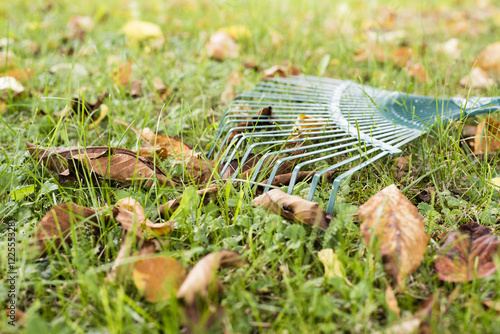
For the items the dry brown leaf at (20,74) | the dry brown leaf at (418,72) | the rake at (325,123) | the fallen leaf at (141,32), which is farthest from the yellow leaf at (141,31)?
the dry brown leaf at (418,72)

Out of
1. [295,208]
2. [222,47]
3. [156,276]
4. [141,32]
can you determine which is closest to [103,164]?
[156,276]

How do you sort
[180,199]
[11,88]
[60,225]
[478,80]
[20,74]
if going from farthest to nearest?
[478,80] < [20,74] < [11,88] < [180,199] < [60,225]

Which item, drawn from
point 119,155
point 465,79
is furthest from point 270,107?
point 465,79

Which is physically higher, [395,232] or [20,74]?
[20,74]

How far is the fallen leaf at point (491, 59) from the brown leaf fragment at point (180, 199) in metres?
2.29

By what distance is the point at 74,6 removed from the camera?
3.86 m

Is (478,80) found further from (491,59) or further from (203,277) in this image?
(203,277)

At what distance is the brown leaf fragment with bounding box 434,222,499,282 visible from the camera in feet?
3.26

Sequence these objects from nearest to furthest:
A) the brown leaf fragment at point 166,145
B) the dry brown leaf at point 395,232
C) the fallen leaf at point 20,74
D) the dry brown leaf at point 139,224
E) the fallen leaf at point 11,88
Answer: the dry brown leaf at point 395,232
the dry brown leaf at point 139,224
the brown leaf fragment at point 166,145
the fallen leaf at point 11,88
the fallen leaf at point 20,74

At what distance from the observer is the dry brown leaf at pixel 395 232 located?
1005 millimetres

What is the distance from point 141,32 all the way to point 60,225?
7.30 feet

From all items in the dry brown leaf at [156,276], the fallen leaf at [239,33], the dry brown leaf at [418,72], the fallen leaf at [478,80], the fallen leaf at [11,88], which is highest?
the fallen leaf at [239,33]

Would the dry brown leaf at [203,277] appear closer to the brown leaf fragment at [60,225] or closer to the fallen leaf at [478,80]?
the brown leaf fragment at [60,225]

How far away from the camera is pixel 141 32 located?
2967 mm
